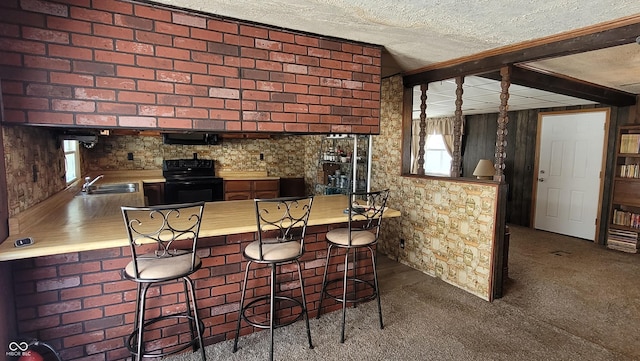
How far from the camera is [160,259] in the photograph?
1.85m

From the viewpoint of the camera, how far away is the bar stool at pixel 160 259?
5.62 feet

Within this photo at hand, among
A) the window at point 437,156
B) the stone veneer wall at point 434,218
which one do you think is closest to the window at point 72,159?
the stone veneer wall at point 434,218

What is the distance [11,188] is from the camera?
6.25 feet

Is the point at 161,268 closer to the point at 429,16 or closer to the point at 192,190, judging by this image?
the point at 429,16

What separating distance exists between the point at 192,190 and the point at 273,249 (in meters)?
3.54

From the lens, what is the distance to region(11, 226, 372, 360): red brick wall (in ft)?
6.21

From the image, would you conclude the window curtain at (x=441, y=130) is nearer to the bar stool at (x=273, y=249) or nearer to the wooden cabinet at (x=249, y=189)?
the wooden cabinet at (x=249, y=189)

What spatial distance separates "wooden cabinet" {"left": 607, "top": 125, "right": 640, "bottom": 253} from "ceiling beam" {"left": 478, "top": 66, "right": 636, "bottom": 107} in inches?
18.7

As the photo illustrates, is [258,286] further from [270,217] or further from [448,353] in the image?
[448,353]

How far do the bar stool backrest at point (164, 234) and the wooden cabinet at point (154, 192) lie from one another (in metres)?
2.72

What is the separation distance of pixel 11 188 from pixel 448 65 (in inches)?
146

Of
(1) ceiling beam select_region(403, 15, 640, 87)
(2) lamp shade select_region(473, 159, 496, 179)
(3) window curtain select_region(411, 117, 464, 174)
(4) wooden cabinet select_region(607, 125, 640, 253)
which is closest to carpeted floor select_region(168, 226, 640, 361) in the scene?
(4) wooden cabinet select_region(607, 125, 640, 253)

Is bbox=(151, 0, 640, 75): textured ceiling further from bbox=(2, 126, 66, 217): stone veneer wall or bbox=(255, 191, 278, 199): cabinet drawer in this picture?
bbox=(255, 191, 278, 199): cabinet drawer

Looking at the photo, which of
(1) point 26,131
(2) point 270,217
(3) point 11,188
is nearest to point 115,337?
(3) point 11,188
